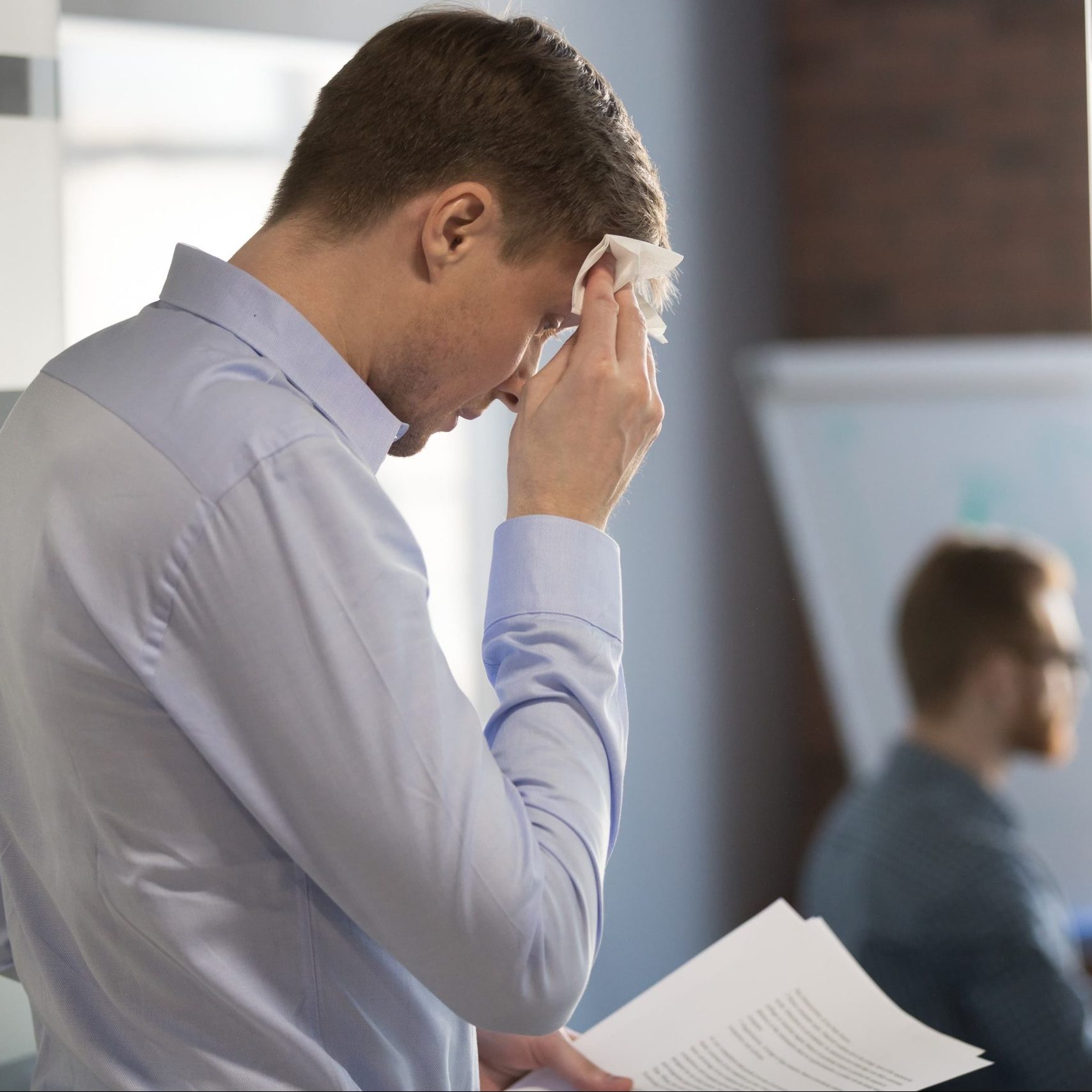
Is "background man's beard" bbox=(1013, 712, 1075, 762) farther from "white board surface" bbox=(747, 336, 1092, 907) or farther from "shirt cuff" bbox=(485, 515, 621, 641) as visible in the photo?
"shirt cuff" bbox=(485, 515, 621, 641)

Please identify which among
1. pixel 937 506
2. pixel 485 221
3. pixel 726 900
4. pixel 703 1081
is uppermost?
pixel 485 221

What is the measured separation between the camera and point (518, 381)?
0.78 m

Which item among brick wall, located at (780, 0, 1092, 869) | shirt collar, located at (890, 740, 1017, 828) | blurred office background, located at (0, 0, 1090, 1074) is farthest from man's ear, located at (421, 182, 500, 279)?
brick wall, located at (780, 0, 1092, 869)

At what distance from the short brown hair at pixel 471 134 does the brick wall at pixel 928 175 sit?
8.67 ft

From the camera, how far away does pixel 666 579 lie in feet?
4.50

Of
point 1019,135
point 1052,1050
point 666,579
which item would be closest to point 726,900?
point 1052,1050

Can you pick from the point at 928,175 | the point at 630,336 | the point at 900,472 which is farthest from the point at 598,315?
the point at 928,175

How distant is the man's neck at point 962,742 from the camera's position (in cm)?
200

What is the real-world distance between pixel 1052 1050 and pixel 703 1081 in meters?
0.78

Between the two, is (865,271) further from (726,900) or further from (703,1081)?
(703,1081)

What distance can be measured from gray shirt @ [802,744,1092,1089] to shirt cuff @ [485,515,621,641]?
87 cm

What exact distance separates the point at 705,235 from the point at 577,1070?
2018 mm

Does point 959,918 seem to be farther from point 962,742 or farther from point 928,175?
point 928,175

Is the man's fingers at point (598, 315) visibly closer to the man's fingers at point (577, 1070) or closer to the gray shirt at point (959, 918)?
the man's fingers at point (577, 1070)
